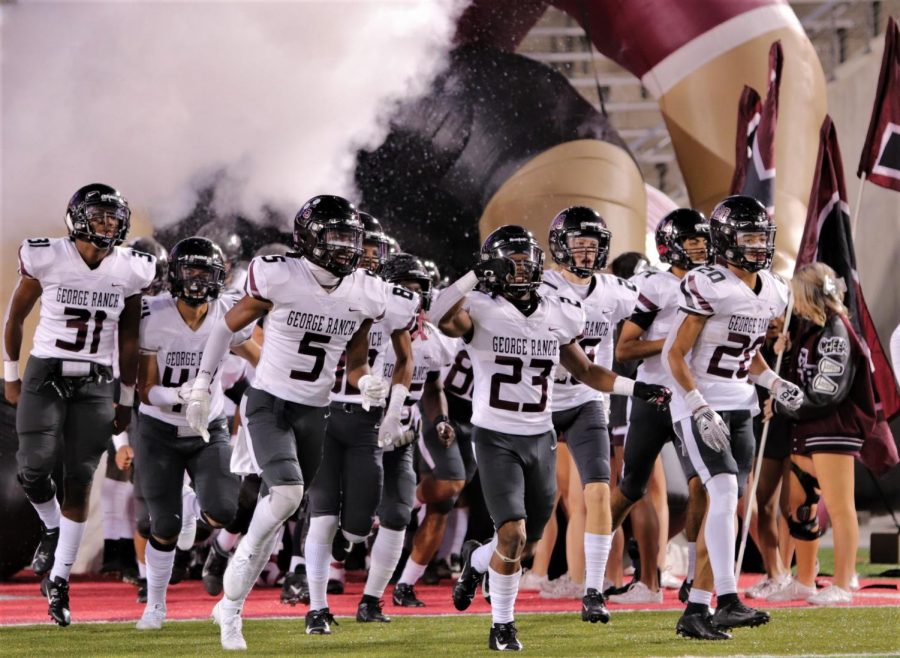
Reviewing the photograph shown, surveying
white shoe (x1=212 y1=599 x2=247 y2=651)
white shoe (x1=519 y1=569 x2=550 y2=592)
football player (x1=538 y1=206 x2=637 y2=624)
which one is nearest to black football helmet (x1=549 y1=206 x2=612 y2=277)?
football player (x1=538 y1=206 x2=637 y2=624)

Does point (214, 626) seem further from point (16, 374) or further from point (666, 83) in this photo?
point (666, 83)

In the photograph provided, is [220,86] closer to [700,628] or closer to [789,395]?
[789,395]

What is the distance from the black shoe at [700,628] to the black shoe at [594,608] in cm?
47

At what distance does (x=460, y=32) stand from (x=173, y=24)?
2071mm

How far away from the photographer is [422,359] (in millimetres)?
5781

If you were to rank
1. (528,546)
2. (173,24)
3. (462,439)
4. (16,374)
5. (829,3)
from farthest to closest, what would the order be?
1. (829,3)
2. (173,24)
3. (462,439)
4. (16,374)
5. (528,546)

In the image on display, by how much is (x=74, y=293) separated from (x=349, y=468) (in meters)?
1.22

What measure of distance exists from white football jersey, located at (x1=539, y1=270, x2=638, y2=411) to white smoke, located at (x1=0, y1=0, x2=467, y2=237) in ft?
14.0

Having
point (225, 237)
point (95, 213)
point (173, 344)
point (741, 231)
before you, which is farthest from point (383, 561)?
point (225, 237)

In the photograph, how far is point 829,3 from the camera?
11664 millimetres

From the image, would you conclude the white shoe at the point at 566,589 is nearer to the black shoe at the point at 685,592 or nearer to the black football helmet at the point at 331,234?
the black shoe at the point at 685,592

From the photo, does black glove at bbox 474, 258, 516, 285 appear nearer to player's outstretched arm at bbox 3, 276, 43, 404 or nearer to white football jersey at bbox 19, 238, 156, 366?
white football jersey at bbox 19, 238, 156, 366

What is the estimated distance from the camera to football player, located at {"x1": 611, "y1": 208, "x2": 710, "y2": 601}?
5.33 m

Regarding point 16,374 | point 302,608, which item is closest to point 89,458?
point 16,374
